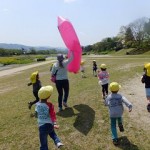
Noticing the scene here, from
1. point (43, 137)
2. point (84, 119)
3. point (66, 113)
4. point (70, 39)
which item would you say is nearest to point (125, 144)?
point (43, 137)

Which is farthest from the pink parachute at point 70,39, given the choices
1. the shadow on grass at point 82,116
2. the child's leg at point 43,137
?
the child's leg at point 43,137

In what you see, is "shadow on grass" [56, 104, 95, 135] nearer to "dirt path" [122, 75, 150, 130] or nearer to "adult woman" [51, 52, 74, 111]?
"adult woman" [51, 52, 74, 111]

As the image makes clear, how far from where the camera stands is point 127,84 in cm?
1574

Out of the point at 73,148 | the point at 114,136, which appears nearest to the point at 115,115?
the point at 114,136

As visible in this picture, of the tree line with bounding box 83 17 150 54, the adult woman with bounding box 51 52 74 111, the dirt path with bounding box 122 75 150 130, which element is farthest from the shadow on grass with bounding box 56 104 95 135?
the tree line with bounding box 83 17 150 54

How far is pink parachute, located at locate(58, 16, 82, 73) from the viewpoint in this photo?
9957 millimetres

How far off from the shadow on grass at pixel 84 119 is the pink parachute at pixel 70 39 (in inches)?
59.5

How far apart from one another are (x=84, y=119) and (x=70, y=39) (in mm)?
2878

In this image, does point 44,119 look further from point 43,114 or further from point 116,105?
point 116,105

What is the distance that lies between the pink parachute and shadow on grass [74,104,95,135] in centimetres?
151

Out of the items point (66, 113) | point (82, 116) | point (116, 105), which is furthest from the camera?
point (66, 113)

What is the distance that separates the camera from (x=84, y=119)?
8.88 m

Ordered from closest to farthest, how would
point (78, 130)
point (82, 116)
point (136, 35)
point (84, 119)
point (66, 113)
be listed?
point (78, 130) < point (84, 119) < point (82, 116) < point (66, 113) < point (136, 35)

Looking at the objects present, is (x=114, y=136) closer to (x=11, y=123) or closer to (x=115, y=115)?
(x=115, y=115)
